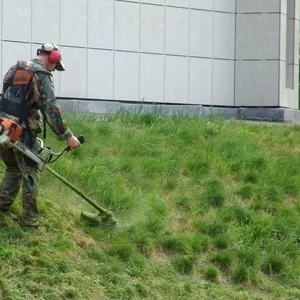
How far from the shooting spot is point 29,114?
1191cm

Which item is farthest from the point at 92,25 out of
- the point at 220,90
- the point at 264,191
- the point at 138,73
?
the point at 264,191

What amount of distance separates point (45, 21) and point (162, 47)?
8.14 feet

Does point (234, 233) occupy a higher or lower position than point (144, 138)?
lower

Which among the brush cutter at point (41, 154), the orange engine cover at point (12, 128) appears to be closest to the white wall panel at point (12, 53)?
the brush cutter at point (41, 154)

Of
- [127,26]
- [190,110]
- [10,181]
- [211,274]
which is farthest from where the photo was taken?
[190,110]

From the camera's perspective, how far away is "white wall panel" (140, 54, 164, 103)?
66.8 feet

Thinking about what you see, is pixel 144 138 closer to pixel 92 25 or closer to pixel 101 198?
pixel 101 198

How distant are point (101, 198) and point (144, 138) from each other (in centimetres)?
248

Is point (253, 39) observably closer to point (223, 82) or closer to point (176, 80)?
point (223, 82)

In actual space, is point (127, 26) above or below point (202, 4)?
below

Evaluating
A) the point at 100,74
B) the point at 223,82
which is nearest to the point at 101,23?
the point at 100,74

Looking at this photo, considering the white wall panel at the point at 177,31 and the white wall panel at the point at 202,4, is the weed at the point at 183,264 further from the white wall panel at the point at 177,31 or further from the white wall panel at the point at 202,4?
the white wall panel at the point at 202,4

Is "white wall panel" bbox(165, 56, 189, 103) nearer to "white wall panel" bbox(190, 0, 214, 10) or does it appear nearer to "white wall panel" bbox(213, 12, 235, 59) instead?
"white wall panel" bbox(213, 12, 235, 59)

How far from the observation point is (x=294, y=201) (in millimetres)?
15258
